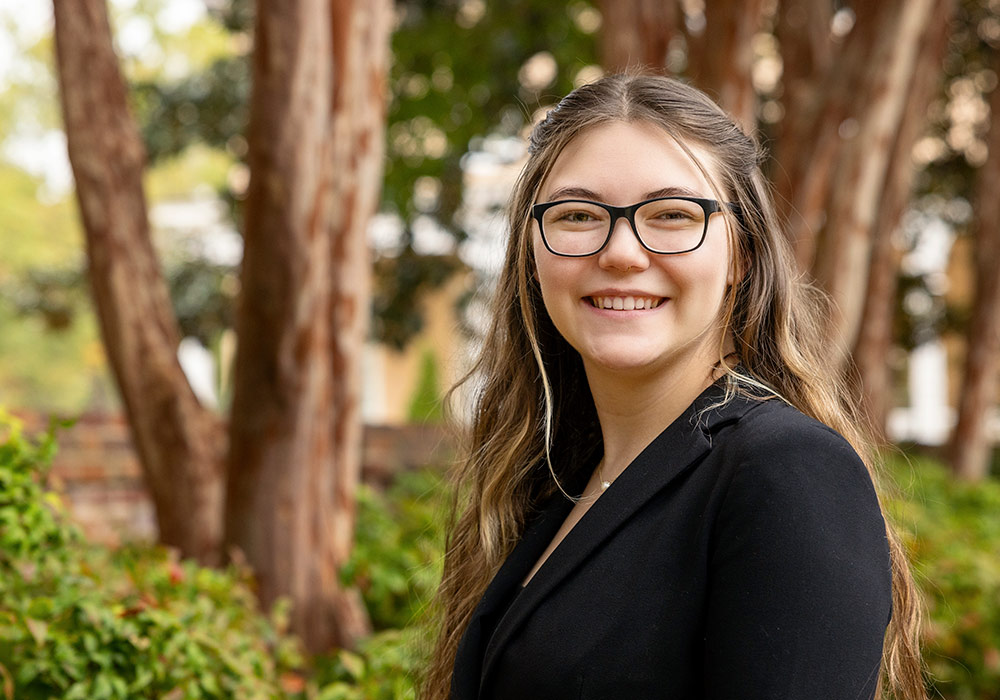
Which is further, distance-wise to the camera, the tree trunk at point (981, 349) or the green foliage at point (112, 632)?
the tree trunk at point (981, 349)

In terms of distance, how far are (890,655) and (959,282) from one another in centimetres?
2737

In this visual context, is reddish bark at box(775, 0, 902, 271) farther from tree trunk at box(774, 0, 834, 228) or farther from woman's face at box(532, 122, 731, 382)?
woman's face at box(532, 122, 731, 382)

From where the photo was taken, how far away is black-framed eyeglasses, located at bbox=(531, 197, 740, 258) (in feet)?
5.78

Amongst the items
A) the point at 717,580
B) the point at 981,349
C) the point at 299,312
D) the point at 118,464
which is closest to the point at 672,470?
the point at 717,580

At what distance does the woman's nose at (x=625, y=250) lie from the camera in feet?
5.77

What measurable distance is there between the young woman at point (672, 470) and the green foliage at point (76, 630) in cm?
87

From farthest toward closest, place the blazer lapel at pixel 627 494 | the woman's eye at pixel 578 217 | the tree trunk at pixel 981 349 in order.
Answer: the tree trunk at pixel 981 349
the woman's eye at pixel 578 217
the blazer lapel at pixel 627 494

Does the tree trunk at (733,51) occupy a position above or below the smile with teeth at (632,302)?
above

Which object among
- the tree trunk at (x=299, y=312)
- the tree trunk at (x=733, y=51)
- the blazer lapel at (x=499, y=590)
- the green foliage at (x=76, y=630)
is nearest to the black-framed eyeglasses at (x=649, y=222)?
the blazer lapel at (x=499, y=590)

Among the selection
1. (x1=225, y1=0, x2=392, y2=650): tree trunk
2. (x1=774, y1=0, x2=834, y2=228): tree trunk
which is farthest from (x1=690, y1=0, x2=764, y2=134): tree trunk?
(x1=225, y1=0, x2=392, y2=650): tree trunk

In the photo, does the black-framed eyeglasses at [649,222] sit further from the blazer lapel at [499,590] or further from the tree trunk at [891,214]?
the tree trunk at [891,214]

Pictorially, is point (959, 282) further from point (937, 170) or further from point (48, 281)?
point (48, 281)

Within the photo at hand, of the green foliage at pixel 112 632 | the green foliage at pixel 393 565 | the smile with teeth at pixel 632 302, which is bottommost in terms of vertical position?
Answer: the green foliage at pixel 393 565

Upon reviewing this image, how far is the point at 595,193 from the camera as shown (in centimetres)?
180
